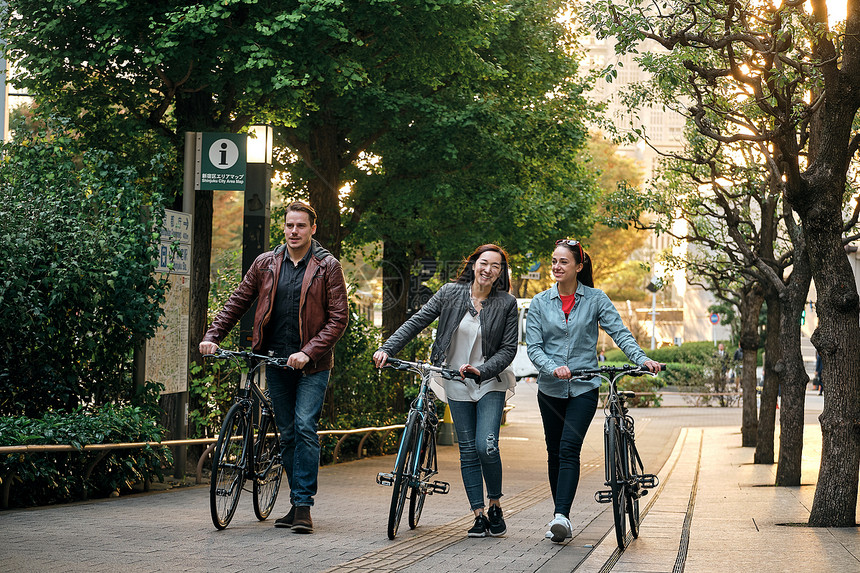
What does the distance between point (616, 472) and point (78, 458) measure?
468cm

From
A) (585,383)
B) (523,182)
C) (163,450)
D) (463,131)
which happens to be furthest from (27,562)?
(523,182)

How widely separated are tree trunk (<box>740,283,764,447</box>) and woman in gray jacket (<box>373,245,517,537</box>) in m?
14.4

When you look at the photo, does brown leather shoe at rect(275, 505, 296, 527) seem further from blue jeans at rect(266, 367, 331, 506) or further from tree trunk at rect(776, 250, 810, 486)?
tree trunk at rect(776, 250, 810, 486)

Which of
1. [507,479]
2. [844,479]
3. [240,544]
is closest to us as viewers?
[240,544]

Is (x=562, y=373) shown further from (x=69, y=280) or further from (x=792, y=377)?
(x=792, y=377)

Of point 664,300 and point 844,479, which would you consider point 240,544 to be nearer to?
point 844,479

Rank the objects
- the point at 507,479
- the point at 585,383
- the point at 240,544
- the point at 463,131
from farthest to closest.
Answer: the point at 463,131 < the point at 507,479 < the point at 585,383 < the point at 240,544

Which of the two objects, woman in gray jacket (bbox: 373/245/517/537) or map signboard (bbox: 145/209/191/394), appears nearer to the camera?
woman in gray jacket (bbox: 373/245/517/537)

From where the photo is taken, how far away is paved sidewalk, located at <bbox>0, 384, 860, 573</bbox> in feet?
21.0

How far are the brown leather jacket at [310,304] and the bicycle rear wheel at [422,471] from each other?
843 millimetres

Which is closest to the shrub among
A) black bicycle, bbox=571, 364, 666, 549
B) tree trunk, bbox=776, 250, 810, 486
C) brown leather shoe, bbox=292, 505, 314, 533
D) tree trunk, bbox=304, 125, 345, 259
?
brown leather shoe, bbox=292, 505, 314, 533

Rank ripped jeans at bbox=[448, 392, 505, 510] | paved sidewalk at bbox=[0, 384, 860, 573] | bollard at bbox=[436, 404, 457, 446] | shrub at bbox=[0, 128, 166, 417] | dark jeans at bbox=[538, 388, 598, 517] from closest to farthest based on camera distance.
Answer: paved sidewalk at bbox=[0, 384, 860, 573]
dark jeans at bbox=[538, 388, 598, 517]
ripped jeans at bbox=[448, 392, 505, 510]
shrub at bbox=[0, 128, 166, 417]
bollard at bbox=[436, 404, 457, 446]

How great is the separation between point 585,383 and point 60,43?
345 inches

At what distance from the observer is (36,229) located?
1007 cm
